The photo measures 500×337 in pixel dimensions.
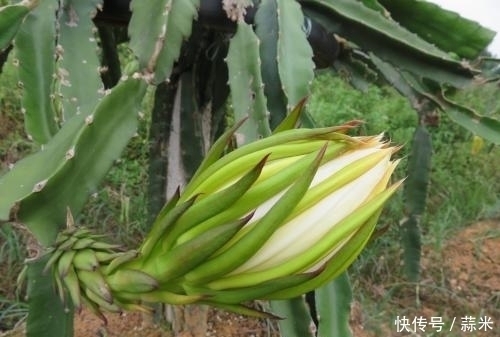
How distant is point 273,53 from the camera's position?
97 centimetres

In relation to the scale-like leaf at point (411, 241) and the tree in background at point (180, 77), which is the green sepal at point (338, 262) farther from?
the scale-like leaf at point (411, 241)

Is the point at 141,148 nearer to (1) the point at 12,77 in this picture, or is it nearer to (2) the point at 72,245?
(1) the point at 12,77

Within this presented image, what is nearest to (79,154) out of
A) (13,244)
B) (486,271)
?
(13,244)

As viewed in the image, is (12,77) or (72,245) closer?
(72,245)

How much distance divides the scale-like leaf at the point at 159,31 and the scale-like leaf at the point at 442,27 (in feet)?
1.39

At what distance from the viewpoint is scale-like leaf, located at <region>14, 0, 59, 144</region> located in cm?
78

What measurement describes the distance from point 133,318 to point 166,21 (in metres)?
0.89

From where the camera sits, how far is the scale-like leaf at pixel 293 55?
35.7 inches

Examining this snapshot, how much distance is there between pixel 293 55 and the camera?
937 mm

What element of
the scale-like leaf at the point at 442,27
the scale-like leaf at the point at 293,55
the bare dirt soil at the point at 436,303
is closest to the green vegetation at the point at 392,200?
the bare dirt soil at the point at 436,303

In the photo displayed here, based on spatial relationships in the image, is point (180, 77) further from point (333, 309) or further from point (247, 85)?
point (333, 309)

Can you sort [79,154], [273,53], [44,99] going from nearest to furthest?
[79,154]
[44,99]
[273,53]

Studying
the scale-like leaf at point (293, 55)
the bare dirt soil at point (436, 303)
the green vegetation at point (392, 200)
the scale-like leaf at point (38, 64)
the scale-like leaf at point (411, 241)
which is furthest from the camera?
the green vegetation at point (392, 200)

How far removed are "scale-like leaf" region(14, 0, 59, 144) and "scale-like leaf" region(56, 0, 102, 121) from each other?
0.01 metres
